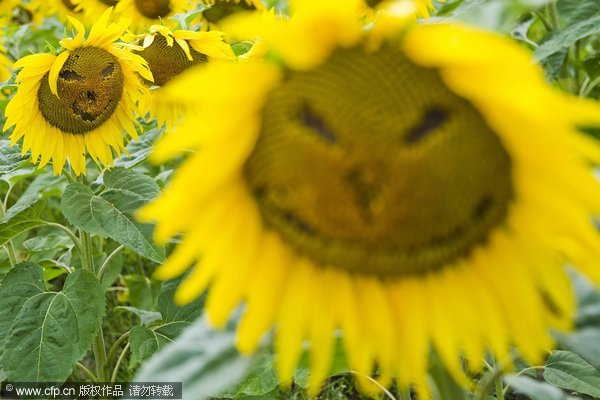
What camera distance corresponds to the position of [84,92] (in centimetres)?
181

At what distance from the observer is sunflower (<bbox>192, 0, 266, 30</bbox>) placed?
2.71 metres

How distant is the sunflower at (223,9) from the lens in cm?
271

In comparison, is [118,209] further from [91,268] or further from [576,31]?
[576,31]

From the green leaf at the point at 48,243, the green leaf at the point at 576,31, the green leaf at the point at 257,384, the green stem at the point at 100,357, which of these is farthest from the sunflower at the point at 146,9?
the green leaf at the point at 257,384

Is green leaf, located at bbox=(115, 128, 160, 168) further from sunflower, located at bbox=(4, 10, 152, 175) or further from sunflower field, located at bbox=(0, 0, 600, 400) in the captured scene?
sunflower field, located at bbox=(0, 0, 600, 400)

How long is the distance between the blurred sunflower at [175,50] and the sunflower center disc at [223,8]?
690mm

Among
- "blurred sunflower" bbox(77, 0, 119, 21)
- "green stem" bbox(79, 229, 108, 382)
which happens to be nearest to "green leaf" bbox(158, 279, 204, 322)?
"green stem" bbox(79, 229, 108, 382)

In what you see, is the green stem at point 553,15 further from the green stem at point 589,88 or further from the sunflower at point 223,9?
the sunflower at point 223,9

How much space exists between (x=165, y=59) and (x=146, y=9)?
3.03ft

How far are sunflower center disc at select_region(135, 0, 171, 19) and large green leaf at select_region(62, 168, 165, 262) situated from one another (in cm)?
125

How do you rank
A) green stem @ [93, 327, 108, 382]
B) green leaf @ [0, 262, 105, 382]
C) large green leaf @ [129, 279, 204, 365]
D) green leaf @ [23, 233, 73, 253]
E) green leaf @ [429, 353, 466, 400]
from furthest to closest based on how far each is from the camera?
green leaf @ [23, 233, 73, 253] < green stem @ [93, 327, 108, 382] < large green leaf @ [129, 279, 204, 365] < green leaf @ [0, 262, 105, 382] < green leaf @ [429, 353, 466, 400]

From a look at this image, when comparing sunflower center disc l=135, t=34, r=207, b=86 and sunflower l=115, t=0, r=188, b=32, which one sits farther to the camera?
sunflower l=115, t=0, r=188, b=32

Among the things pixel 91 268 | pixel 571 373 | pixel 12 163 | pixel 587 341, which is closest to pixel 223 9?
pixel 12 163

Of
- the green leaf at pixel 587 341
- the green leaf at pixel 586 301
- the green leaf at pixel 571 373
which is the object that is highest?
the green leaf at pixel 586 301
